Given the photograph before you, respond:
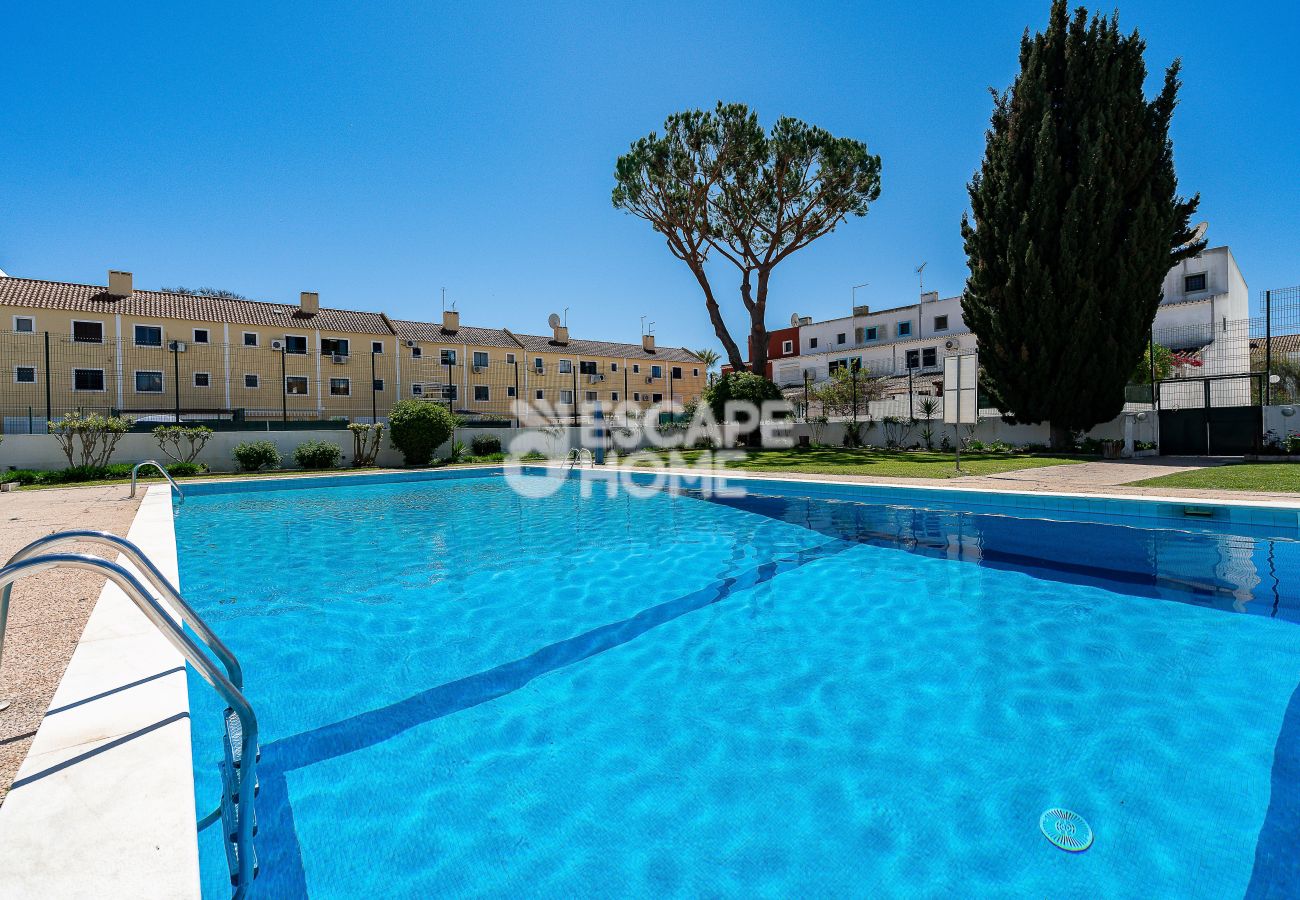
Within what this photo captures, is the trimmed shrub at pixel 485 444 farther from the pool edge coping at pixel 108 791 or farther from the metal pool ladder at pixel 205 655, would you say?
the metal pool ladder at pixel 205 655

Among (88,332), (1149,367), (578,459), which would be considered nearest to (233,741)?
(578,459)

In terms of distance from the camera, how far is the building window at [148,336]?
2919 cm

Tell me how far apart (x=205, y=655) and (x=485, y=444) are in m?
21.4

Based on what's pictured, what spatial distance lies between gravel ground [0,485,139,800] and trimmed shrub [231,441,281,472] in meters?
10.5

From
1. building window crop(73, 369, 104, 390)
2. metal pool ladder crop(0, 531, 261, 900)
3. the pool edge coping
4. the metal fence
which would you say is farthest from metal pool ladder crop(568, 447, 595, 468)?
building window crop(73, 369, 104, 390)

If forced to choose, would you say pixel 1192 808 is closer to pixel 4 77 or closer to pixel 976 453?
pixel 976 453

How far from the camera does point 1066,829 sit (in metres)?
2.42

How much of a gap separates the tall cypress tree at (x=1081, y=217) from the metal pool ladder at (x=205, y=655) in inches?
807

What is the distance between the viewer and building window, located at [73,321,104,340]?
92.0 ft

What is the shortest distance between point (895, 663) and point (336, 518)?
992cm

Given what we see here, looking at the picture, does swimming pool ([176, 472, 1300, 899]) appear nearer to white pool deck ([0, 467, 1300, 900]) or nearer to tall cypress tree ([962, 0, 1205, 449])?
white pool deck ([0, 467, 1300, 900])

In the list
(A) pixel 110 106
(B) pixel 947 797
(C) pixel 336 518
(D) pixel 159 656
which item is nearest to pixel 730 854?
(B) pixel 947 797

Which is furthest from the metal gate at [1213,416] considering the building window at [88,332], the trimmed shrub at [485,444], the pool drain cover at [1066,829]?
the building window at [88,332]

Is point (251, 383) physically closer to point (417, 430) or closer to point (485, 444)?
point (485, 444)
